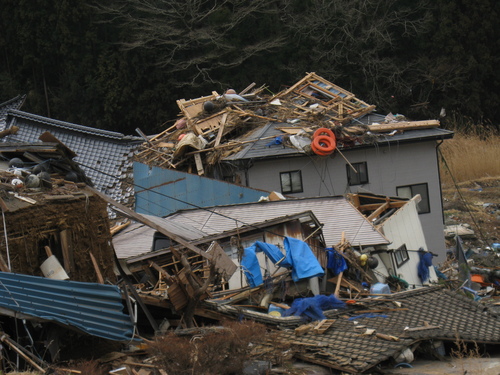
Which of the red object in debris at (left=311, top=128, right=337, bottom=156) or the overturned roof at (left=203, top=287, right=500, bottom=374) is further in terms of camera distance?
the red object in debris at (left=311, top=128, right=337, bottom=156)

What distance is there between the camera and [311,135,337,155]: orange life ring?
23.1 m

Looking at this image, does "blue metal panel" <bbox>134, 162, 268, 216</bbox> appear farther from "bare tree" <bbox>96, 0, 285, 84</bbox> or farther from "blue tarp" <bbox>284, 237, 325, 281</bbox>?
"bare tree" <bbox>96, 0, 285, 84</bbox>

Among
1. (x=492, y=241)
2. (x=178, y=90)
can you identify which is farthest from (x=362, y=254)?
(x=178, y=90)

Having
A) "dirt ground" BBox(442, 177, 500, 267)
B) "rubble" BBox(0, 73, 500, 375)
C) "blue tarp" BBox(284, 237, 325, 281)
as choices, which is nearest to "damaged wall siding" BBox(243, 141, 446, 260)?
"dirt ground" BBox(442, 177, 500, 267)

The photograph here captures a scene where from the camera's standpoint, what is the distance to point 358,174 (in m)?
24.7

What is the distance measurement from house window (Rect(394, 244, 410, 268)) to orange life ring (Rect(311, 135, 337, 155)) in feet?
18.0

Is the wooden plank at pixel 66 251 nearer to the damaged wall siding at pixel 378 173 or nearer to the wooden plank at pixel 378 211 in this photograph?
the wooden plank at pixel 378 211

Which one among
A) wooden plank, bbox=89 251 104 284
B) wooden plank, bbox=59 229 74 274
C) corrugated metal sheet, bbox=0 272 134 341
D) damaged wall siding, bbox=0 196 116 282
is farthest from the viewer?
wooden plank, bbox=89 251 104 284

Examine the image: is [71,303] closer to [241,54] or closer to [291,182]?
[291,182]

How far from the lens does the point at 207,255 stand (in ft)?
40.3

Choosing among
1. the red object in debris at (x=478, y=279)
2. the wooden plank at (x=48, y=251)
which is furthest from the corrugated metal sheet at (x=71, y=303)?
the red object in debris at (x=478, y=279)

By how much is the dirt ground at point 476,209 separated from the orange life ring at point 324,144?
18.8 ft

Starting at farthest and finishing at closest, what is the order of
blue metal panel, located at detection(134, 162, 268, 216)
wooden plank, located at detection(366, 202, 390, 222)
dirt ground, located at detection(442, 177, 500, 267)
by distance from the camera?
dirt ground, located at detection(442, 177, 500, 267) < blue metal panel, located at detection(134, 162, 268, 216) < wooden plank, located at detection(366, 202, 390, 222)

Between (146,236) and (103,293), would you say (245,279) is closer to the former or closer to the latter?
(146,236)
